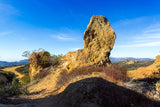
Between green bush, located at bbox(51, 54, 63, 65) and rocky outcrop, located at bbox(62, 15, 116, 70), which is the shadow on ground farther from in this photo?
green bush, located at bbox(51, 54, 63, 65)

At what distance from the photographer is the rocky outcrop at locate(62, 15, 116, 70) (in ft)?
32.2

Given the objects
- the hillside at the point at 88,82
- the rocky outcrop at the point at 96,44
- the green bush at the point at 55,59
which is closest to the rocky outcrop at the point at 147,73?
the hillside at the point at 88,82

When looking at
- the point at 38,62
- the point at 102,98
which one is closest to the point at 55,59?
the point at 38,62

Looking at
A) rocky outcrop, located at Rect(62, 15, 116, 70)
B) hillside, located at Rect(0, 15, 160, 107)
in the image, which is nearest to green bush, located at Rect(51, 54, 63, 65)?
hillside, located at Rect(0, 15, 160, 107)

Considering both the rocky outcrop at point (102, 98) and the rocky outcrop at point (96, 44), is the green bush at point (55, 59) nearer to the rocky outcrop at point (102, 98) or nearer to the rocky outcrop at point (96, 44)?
the rocky outcrop at point (96, 44)

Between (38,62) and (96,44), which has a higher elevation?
(96,44)

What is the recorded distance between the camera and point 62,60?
16.8 m

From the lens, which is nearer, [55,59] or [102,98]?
[102,98]

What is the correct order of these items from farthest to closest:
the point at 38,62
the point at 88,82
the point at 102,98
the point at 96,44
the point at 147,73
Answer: the point at 38,62
the point at 96,44
the point at 147,73
the point at 88,82
the point at 102,98

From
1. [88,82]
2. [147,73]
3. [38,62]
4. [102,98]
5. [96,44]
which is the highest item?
[96,44]

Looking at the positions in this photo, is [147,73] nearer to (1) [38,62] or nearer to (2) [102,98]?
(2) [102,98]

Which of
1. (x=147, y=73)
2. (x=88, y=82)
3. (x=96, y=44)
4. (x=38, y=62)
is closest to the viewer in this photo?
(x=88, y=82)

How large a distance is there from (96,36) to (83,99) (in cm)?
766

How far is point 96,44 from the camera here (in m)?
10.5
